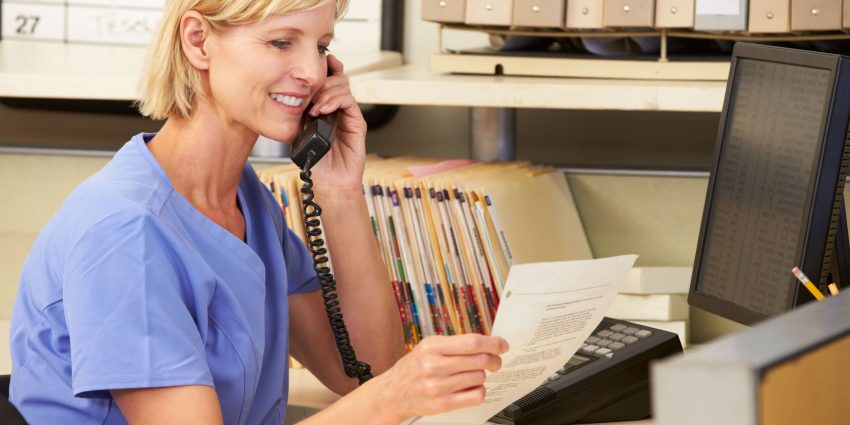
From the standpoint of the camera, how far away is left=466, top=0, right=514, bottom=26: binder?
1.72m

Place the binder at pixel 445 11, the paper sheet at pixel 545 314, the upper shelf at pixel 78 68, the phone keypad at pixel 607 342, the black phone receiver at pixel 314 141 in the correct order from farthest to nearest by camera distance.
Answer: the upper shelf at pixel 78 68 → the binder at pixel 445 11 → the black phone receiver at pixel 314 141 → the phone keypad at pixel 607 342 → the paper sheet at pixel 545 314

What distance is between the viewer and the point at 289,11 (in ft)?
4.33

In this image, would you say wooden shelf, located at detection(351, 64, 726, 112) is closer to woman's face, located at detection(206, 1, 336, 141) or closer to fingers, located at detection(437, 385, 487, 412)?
woman's face, located at detection(206, 1, 336, 141)

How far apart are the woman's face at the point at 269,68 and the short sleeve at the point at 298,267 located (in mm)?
253

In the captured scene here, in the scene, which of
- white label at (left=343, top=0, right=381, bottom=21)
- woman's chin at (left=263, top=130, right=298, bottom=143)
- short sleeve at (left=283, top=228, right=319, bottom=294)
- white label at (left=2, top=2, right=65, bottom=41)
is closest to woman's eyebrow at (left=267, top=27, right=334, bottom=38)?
woman's chin at (left=263, top=130, right=298, bottom=143)

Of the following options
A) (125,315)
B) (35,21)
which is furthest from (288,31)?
(35,21)

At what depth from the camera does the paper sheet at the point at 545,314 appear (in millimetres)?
1018

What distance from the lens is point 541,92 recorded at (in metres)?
1.69

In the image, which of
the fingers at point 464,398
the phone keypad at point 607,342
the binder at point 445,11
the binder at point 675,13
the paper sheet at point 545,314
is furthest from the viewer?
the binder at point 445,11

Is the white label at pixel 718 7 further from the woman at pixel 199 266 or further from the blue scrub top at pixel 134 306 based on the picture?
the blue scrub top at pixel 134 306

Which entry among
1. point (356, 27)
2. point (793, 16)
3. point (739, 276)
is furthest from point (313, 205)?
point (356, 27)

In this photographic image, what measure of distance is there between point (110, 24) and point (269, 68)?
126 cm

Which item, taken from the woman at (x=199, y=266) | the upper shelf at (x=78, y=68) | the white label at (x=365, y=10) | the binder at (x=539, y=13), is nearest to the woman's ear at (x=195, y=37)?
the woman at (x=199, y=266)

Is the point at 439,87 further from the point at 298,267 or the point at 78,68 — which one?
the point at 78,68
